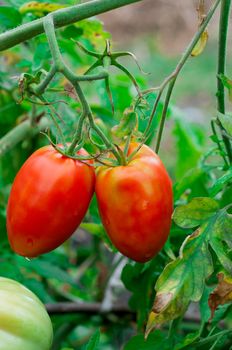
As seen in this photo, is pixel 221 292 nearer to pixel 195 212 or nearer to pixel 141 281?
pixel 195 212

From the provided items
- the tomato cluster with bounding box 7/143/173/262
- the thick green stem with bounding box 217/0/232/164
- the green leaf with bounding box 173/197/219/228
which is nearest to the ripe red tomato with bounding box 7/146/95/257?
the tomato cluster with bounding box 7/143/173/262

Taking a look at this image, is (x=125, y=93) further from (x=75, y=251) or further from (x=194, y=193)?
(x=75, y=251)

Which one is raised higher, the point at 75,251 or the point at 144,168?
the point at 144,168

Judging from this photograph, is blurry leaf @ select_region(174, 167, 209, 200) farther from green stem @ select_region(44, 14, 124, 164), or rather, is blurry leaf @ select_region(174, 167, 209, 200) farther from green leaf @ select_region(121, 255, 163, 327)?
green stem @ select_region(44, 14, 124, 164)

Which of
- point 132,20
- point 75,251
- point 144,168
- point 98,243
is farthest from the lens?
point 132,20

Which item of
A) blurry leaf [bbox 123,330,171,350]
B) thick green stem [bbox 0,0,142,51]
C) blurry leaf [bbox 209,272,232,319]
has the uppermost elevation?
thick green stem [bbox 0,0,142,51]

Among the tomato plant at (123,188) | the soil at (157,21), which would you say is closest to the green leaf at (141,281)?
the tomato plant at (123,188)

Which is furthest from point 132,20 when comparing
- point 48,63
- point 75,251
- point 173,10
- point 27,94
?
point 27,94
